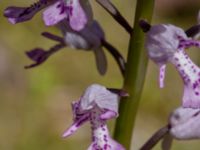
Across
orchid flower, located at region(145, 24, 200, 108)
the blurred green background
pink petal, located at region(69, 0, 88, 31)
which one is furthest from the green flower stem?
the blurred green background

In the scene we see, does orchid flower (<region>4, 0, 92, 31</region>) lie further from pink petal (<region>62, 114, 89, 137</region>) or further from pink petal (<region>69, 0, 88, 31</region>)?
pink petal (<region>62, 114, 89, 137</region>)

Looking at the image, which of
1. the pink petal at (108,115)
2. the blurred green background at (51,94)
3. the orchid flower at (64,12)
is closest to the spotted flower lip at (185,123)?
the pink petal at (108,115)

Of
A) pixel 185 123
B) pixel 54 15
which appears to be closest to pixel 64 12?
pixel 54 15

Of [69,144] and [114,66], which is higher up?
[114,66]

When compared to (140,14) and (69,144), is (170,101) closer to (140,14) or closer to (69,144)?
(69,144)

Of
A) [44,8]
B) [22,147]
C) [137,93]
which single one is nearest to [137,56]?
[137,93]

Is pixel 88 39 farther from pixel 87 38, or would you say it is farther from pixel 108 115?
pixel 108 115
